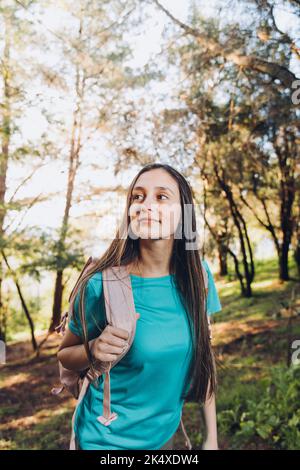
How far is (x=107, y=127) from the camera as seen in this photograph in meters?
9.13

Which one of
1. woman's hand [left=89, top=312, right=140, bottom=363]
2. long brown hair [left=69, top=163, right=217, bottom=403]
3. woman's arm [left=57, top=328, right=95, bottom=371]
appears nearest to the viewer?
woman's hand [left=89, top=312, right=140, bottom=363]

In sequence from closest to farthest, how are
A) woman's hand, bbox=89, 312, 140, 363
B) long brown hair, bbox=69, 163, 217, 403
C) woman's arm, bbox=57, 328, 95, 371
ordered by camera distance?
woman's hand, bbox=89, 312, 140, 363 < woman's arm, bbox=57, 328, 95, 371 < long brown hair, bbox=69, 163, 217, 403

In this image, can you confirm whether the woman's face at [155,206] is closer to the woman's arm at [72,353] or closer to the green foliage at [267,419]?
the woman's arm at [72,353]

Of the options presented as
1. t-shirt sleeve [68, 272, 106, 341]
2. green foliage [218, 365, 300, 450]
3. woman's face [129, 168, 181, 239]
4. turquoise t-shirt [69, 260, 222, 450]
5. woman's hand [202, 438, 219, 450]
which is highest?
woman's face [129, 168, 181, 239]

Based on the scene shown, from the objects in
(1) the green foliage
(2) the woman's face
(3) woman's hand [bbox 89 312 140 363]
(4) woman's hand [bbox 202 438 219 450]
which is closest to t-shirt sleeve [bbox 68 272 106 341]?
(3) woman's hand [bbox 89 312 140 363]

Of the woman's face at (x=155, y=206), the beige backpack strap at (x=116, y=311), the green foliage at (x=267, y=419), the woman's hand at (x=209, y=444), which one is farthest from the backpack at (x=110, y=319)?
the green foliage at (x=267, y=419)

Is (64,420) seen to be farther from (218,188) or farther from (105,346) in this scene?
(218,188)

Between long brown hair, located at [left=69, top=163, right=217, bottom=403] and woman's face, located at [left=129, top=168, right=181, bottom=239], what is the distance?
3 centimetres

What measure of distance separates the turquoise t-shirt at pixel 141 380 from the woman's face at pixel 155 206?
0.54 ft

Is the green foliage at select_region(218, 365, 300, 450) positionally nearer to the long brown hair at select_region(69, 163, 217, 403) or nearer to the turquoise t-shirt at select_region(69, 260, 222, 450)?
the long brown hair at select_region(69, 163, 217, 403)

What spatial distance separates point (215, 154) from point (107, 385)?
908 cm

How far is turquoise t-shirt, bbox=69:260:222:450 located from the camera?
48.2 inches

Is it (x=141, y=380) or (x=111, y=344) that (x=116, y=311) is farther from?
(x=141, y=380)

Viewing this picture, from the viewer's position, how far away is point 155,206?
1.33 m
